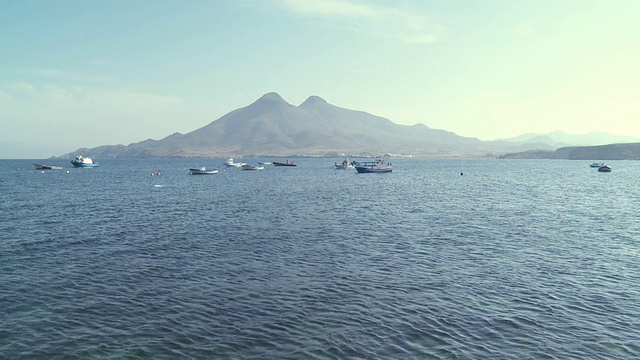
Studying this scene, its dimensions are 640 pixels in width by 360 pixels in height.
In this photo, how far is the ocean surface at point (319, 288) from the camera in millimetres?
18453

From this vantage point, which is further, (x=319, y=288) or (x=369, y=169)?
(x=369, y=169)

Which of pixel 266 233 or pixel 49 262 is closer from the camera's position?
pixel 49 262

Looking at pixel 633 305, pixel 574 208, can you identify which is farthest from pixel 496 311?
pixel 574 208

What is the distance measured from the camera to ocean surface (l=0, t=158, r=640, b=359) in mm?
18453

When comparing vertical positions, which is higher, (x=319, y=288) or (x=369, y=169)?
(x=369, y=169)

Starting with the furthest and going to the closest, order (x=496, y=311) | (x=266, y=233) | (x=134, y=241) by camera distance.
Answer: (x=266, y=233), (x=134, y=241), (x=496, y=311)

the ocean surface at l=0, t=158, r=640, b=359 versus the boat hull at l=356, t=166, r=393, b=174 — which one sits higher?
the boat hull at l=356, t=166, r=393, b=174

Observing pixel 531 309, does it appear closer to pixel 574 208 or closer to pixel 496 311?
pixel 496 311

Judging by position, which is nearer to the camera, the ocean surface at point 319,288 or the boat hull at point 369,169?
the ocean surface at point 319,288

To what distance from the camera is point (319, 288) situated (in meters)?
25.6

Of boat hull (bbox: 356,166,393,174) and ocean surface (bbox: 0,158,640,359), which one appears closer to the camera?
ocean surface (bbox: 0,158,640,359)

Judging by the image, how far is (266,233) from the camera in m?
43.1

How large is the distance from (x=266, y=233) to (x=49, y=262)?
19.3 meters

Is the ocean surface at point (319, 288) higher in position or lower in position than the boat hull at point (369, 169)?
lower
